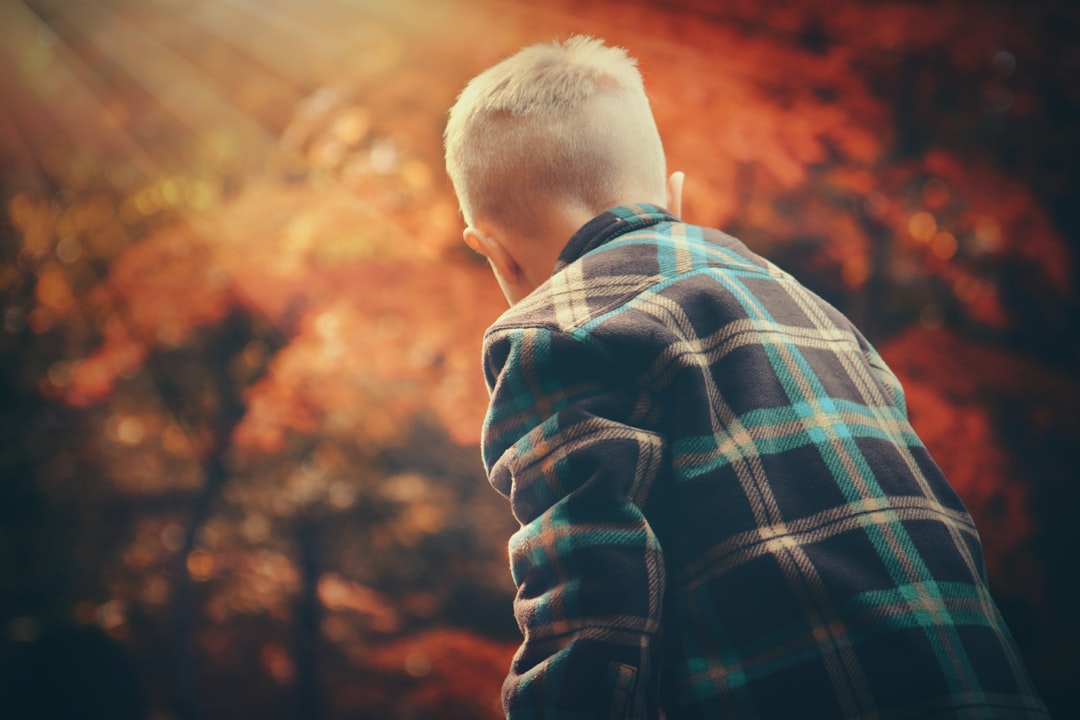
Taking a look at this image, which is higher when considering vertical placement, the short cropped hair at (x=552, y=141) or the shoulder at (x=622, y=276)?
the short cropped hair at (x=552, y=141)

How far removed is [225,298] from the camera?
354 centimetres

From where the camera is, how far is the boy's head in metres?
0.95

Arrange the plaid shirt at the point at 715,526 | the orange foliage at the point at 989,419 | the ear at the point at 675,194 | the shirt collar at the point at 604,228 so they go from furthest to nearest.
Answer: the orange foliage at the point at 989,419
the ear at the point at 675,194
the shirt collar at the point at 604,228
the plaid shirt at the point at 715,526

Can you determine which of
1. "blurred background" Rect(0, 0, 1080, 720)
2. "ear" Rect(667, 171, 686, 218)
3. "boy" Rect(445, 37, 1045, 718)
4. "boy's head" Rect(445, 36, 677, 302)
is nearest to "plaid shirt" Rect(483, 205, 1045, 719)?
"boy" Rect(445, 37, 1045, 718)

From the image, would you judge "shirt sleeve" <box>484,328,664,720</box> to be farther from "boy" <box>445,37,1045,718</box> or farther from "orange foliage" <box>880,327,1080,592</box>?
"orange foliage" <box>880,327,1080,592</box>

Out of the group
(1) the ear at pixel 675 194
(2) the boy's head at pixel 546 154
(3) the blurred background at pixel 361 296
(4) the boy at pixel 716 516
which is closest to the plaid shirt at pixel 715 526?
(4) the boy at pixel 716 516

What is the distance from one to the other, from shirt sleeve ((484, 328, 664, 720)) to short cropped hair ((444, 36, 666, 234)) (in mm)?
272

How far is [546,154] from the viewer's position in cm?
95

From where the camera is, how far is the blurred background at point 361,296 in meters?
2.78

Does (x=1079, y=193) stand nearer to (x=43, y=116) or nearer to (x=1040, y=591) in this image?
(x=1040, y=591)

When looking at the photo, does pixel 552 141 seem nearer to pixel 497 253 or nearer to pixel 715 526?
pixel 497 253

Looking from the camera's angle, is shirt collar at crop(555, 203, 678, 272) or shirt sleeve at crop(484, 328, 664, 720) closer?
shirt sleeve at crop(484, 328, 664, 720)

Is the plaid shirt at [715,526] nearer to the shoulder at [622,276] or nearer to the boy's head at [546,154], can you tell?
the shoulder at [622,276]

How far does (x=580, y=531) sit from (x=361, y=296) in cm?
273
